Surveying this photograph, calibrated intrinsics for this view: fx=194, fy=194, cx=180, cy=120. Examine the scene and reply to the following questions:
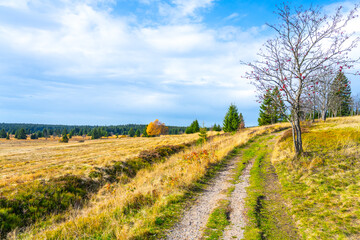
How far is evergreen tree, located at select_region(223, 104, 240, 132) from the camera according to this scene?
151 ft

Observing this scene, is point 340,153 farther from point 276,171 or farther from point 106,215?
point 106,215

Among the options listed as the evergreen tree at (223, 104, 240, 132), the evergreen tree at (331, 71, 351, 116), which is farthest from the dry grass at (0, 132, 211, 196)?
the evergreen tree at (331, 71, 351, 116)

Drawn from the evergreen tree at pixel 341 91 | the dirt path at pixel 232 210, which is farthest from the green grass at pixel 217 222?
the evergreen tree at pixel 341 91

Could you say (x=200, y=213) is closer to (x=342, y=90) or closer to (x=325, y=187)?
(x=325, y=187)

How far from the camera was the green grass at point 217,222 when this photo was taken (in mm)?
5066

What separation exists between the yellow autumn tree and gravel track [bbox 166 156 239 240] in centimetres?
9415

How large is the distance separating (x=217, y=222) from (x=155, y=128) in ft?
328

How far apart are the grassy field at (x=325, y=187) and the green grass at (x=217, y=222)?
2.01 metres

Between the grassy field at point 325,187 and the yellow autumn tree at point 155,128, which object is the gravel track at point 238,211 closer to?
the grassy field at point 325,187

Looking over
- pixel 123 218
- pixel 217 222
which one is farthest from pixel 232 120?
pixel 123 218

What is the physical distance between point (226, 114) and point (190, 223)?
46.2 m

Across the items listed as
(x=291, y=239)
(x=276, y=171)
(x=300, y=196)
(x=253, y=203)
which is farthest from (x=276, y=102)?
(x=291, y=239)

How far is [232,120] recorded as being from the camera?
4691 cm

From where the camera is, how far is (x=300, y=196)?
738 cm
